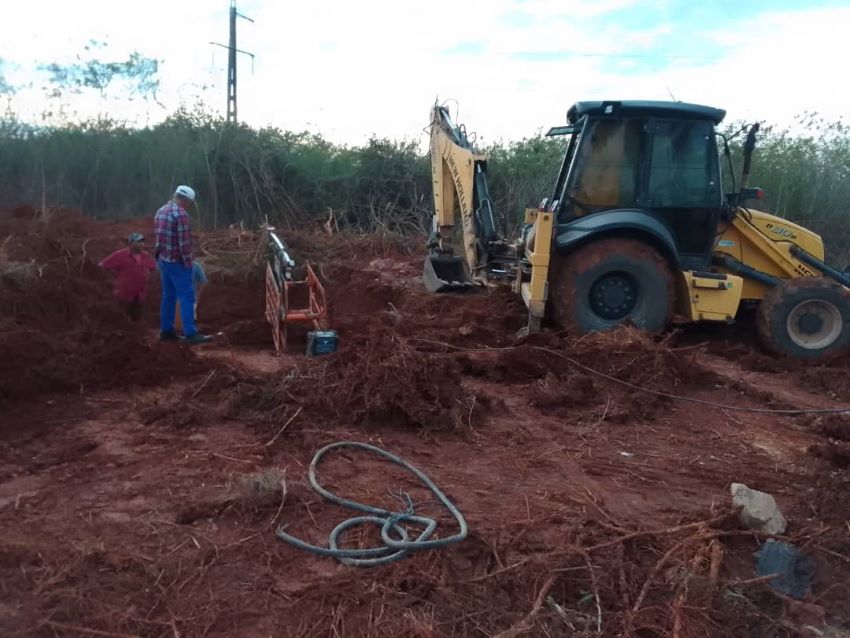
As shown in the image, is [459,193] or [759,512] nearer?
[759,512]

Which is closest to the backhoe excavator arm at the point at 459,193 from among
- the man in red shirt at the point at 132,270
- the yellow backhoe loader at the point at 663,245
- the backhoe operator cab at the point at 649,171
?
the yellow backhoe loader at the point at 663,245

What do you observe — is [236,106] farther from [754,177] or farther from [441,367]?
[441,367]

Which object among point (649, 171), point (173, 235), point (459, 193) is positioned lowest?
point (173, 235)

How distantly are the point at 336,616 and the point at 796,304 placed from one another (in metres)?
6.32

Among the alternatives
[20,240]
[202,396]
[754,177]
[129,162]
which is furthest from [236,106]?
[202,396]

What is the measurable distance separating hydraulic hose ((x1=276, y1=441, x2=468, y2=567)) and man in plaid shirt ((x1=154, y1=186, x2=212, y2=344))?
146 inches

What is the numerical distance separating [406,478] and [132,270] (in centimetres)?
492

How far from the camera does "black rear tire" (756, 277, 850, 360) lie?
7559 millimetres

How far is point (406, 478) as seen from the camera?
15.0 ft

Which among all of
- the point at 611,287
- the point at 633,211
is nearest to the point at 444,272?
the point at 611,287

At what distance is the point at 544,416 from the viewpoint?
19.3 ft

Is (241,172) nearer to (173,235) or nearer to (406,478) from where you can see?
(173,235)

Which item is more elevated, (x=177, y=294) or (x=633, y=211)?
(x=633, y=211)

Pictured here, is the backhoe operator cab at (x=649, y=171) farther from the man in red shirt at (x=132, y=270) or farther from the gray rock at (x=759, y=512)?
the man in red shirt at (x=132, y=270)
